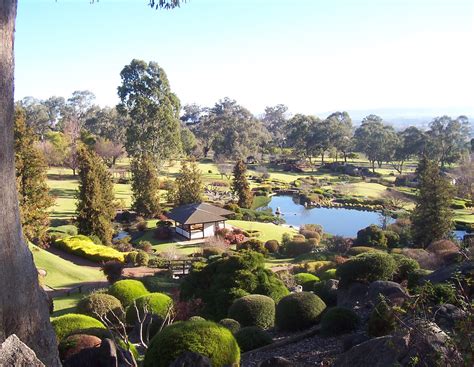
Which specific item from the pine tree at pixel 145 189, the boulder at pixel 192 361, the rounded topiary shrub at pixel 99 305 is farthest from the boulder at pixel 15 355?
the pine tree at pixel 145 189

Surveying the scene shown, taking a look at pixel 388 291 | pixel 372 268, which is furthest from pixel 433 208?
pixel 388 291

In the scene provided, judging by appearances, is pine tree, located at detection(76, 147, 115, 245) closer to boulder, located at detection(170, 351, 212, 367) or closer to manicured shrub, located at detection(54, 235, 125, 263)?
manicured shrub, located at detection(54, 235, 125, 263)

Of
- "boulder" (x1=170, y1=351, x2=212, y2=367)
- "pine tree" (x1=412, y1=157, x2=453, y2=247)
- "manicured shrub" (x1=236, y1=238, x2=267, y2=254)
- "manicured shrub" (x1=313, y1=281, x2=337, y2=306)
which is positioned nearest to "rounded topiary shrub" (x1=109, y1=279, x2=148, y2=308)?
"manicured shrub" (x1=313, y1=281, x2=337, y2=306)

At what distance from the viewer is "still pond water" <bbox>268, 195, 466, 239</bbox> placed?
118ft

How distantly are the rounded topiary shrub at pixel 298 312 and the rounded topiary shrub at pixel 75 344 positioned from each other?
4422 mm

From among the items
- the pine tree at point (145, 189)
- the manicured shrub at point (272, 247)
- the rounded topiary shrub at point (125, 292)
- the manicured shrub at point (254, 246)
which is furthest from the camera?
the pine tree at point (145, 189)

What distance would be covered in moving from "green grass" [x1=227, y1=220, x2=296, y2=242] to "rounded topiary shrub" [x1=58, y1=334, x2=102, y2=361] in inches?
849

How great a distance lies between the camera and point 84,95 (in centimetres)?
9069

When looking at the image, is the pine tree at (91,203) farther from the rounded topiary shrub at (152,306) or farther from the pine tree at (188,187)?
the rounded topiary shrub at (152,306)

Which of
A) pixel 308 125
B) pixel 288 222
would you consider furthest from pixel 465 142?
pixel 288 222

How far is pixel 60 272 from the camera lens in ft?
61.4

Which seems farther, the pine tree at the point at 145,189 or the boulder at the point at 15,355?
the pine tree at the point at 145,189

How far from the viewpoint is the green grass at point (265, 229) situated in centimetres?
3020

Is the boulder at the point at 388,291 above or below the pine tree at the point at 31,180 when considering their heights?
below
